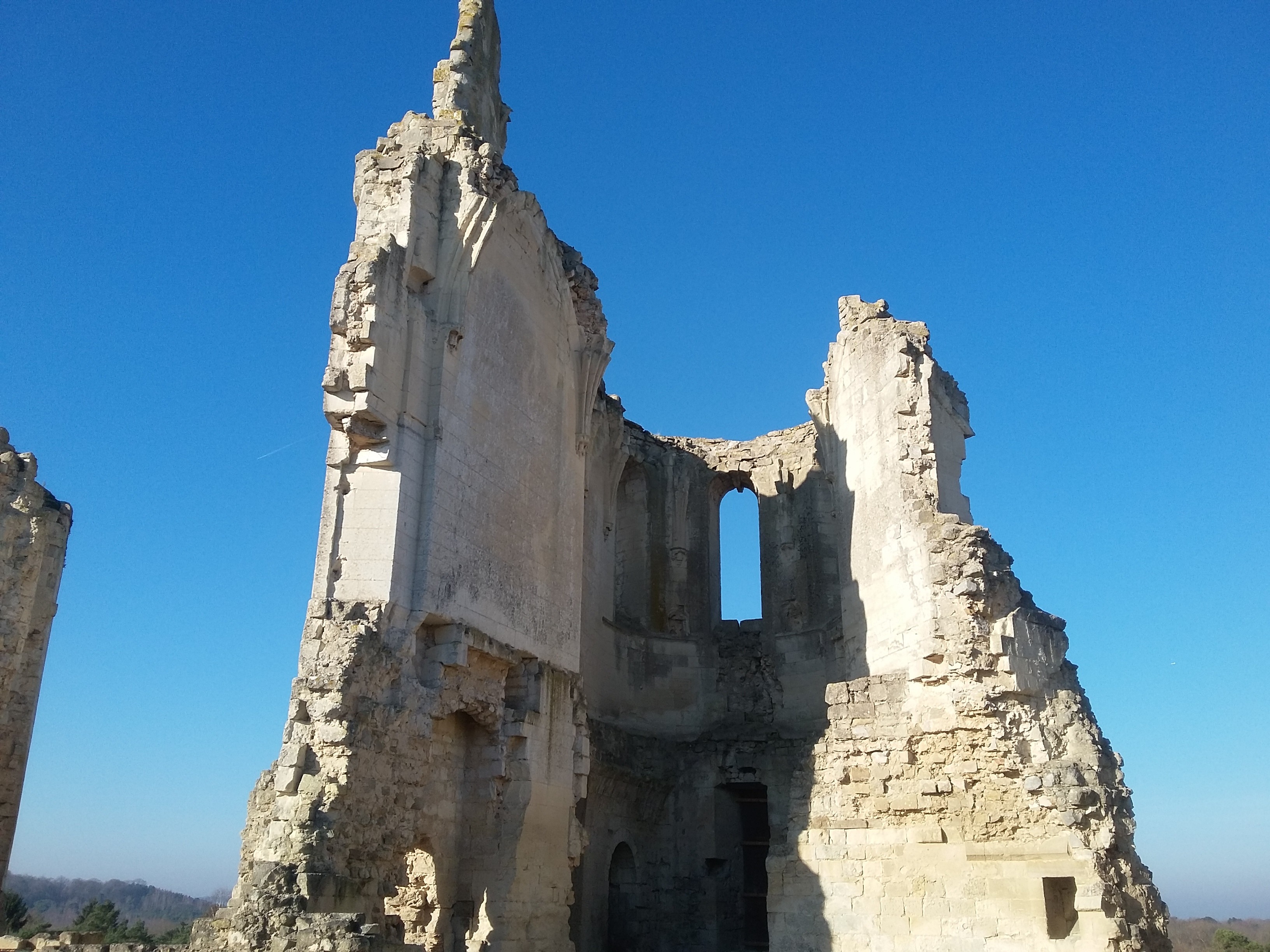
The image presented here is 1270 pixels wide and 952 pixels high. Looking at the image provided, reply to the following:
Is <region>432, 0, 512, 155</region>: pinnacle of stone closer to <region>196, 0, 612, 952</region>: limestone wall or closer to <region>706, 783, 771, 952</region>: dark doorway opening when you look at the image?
<region>196, 0, 612, 952</region>: limestone wall

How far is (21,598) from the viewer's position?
15.6 m

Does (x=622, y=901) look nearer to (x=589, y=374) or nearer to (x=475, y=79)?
(x=589, y=374)

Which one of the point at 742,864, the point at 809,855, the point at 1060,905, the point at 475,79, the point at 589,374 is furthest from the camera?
the point at 742,864

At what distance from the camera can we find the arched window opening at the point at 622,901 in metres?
16.3

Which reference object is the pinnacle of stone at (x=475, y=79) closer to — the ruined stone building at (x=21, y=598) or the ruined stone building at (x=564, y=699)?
the ruined stone building at (x=564, y=699)

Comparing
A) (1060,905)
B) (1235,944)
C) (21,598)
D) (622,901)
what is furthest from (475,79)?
(1235,944)

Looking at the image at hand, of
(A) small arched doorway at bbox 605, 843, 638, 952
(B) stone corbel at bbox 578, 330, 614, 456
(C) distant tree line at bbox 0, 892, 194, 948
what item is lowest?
(C) distant tree line at bbox 0, 892, 194, 948

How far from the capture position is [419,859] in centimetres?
1195

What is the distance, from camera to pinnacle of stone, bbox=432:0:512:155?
15.0m

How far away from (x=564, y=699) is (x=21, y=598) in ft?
25.4

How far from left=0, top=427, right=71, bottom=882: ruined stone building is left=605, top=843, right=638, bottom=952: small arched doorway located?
7.96 m

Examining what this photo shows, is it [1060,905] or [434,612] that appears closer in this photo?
[434,612]

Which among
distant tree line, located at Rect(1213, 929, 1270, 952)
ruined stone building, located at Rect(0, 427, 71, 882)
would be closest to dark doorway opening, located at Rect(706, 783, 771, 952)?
ruined stone building, located at Rect(0, 427, 71, 882)

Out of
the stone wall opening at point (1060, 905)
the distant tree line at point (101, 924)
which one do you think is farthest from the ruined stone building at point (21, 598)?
the stone wall opening at point (1060, 905)
